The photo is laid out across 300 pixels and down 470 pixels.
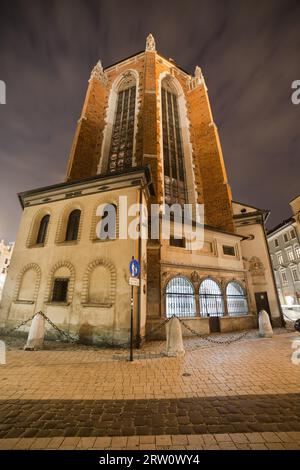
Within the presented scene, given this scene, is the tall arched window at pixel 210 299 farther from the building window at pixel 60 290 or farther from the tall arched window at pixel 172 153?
the building window at pixel 60 290

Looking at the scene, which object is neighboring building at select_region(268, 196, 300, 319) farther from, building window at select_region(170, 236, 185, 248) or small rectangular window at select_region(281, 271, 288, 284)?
building window at select_region(170, 236, 185, 248)

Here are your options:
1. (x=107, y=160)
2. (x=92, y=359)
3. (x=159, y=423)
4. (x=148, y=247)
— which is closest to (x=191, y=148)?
(x=107, y=160)

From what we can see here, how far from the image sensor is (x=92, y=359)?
20.5ft

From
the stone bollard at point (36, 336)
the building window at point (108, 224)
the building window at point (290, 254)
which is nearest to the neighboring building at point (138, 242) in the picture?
the building window at point (108, 224)

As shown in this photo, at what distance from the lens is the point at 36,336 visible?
7.32 metres

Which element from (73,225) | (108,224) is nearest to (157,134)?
(108,224)

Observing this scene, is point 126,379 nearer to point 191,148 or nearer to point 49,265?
point 49,265

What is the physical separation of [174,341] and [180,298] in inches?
183

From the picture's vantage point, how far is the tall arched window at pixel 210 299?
39.7 ft

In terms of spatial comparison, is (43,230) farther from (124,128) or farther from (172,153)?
(124,128)

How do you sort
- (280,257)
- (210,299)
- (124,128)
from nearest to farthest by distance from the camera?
(210,299) → (124,128) → (280,257)

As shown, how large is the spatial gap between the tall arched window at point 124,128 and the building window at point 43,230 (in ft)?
23.1

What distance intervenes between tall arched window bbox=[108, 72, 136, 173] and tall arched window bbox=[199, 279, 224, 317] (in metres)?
11.4

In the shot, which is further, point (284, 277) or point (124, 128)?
point (284, 277)
